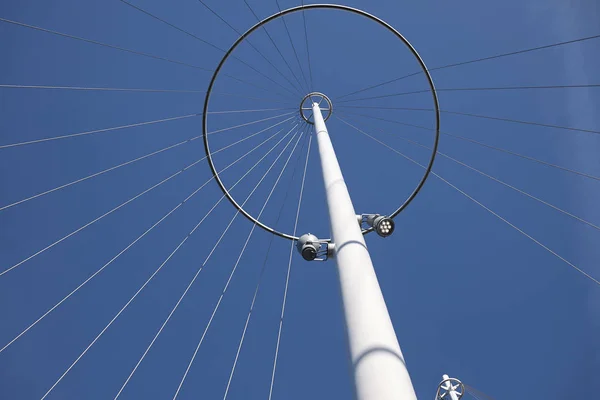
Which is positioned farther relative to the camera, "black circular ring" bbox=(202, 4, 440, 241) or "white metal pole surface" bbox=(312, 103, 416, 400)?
"black circular ring" bbox=(202, 4, 440, 241)

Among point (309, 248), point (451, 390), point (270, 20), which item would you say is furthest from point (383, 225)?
point (451, 390)

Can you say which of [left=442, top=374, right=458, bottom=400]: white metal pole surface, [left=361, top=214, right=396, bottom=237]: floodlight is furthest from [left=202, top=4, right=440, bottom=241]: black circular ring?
[left=442, top=374, right=458, bottom=400]: white metal pole surface

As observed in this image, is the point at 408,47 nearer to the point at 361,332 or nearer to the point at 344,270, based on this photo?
the point at 344,270

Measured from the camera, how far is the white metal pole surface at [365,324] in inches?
117

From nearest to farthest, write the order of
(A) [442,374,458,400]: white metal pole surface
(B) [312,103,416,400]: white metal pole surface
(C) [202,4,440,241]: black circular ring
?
(B) [312,103,416,400]: white metal pole surface < (C) [202,4,440,241]: black circular ring < (A) [442,374,458,400]: white metal pole surface

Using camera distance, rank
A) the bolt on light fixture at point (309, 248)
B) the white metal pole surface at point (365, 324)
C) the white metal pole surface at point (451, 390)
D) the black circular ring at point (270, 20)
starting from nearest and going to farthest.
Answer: the white metal pole surface at point (365, 324) < the bolt on light fixture at point (309, 248) < the black circular ring at point (270, 20) < the white metal pole surface at point (451, 390)

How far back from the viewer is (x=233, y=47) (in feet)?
34.4

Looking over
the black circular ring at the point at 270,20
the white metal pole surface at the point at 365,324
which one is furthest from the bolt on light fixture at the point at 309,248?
the black circular ring at the point at 270,20

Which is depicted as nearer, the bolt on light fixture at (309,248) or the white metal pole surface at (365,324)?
the white metal pole surface at (365,324)

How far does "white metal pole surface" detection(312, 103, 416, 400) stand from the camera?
2984mm

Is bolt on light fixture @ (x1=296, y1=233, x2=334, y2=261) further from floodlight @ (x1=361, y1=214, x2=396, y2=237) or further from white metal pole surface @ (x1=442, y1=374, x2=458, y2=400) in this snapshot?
white metal pole surface @ (x1=442, y1=374, x2=458, y2=400)

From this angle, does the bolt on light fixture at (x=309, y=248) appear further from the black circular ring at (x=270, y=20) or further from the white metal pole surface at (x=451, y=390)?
the white metal pole surface at (x=451, y=390)

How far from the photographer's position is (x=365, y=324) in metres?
3.54

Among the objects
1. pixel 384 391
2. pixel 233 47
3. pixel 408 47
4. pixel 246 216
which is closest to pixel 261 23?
pixel 233 47
